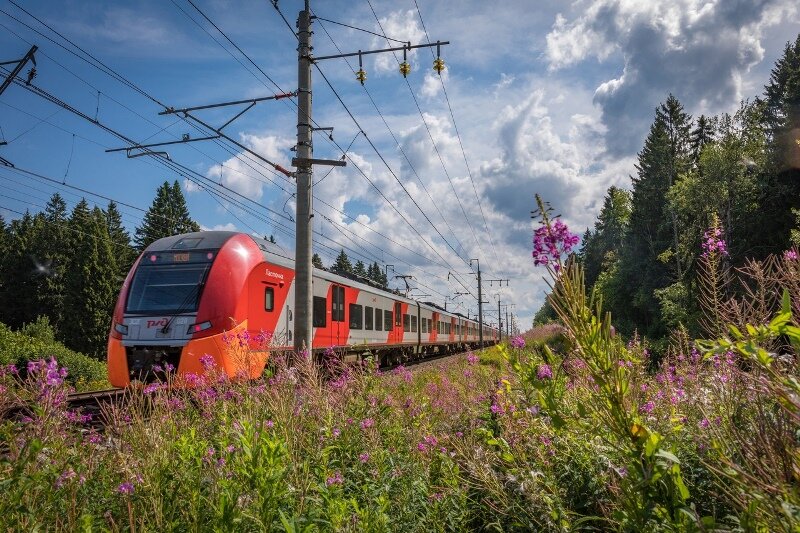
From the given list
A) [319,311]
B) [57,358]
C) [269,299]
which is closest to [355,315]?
[319,311]

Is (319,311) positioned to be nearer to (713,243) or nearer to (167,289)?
(167,289)

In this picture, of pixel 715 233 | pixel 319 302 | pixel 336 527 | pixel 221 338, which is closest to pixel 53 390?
pixel 336 527

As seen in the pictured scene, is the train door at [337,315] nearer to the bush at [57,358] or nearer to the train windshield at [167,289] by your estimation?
the train windshield at [167,289]

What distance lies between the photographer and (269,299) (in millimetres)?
11148

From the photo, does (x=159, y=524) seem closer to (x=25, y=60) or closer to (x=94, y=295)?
(x=25, y=60)

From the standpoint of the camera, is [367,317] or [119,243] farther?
[119,243]

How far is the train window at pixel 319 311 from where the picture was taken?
13266mm

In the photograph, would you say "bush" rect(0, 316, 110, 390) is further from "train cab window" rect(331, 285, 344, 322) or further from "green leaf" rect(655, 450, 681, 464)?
"green leaf" rect(655, 450, 681, 464)

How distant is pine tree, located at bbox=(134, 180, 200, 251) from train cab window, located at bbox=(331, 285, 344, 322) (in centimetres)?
4747

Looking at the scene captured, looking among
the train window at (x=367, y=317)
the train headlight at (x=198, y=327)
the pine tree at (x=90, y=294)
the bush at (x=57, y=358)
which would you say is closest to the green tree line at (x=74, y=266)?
the pine tree at (x=90, y=294)

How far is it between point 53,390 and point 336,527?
6.83 ft

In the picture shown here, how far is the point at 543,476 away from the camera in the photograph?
284 centimetres

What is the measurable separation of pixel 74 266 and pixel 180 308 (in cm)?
4552

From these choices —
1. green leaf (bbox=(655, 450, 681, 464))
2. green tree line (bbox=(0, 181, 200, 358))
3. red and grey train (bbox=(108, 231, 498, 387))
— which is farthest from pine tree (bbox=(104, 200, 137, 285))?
green leaf (bbox=(655, 450, 681, 464))
